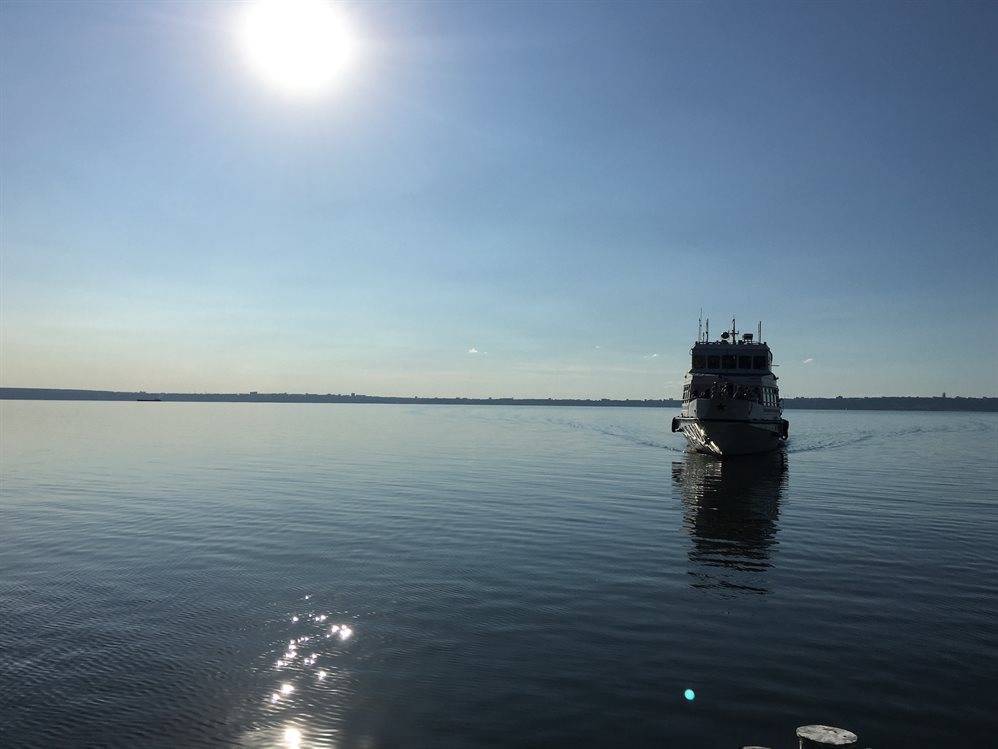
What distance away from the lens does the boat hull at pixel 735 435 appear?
5041 centimetres

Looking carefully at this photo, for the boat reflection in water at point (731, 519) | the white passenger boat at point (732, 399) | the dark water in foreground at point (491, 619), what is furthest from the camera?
the white passenger boat at point (732, 399)

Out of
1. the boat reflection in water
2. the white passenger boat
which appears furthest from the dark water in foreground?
the white passenger boat

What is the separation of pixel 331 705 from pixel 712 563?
42.5 feet

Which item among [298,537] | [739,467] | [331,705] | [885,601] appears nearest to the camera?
[331,705]

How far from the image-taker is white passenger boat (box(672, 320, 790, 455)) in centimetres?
5019

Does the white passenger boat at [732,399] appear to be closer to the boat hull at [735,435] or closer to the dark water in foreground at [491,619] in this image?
the boat hull at [735,435]

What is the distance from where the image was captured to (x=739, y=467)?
48656 mm

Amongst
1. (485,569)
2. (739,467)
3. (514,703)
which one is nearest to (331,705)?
(514,703)

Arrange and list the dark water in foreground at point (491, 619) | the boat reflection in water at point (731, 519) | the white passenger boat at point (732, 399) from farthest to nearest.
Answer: the white passenger boat at point (732, 399)
the boat reflection in water at point (731, 519)
the dark water in foreground at point (491, 619)

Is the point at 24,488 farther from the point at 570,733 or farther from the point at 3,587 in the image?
the point at 570,733

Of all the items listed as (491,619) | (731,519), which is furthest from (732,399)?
(491,619)

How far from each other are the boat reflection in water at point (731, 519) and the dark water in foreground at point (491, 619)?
0.57 ft

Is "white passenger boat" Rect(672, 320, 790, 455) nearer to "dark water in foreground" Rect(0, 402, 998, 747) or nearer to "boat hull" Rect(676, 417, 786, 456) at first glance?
"boat hull" Rect(676, 417, 786, 456)

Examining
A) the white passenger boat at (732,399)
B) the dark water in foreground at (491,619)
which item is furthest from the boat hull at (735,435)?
the dark water in foreground at (491,619)
